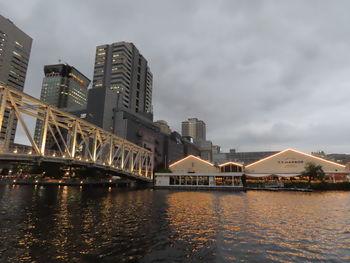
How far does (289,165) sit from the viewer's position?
Answer: 8331 centimetres

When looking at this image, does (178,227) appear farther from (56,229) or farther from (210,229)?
(56,229)

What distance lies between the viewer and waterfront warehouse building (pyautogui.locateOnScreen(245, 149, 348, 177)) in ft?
262

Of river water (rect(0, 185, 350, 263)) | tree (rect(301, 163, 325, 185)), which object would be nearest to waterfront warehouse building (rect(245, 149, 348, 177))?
tree (rect(301, 163, 325, 185))

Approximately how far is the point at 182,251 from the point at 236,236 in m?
5.41

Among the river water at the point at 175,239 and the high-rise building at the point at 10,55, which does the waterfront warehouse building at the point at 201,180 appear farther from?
the high-rise building at the point at 10,55

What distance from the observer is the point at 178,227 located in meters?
19.5

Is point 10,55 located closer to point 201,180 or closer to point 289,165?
point 201,180

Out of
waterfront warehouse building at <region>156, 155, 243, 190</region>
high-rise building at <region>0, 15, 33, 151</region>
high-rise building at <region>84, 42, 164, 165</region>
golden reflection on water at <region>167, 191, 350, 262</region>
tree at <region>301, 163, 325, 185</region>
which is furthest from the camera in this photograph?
high-rise building at <region>0, 15, 33, 151</region>

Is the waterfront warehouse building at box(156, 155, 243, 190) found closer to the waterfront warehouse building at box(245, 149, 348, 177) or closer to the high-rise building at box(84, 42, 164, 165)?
the waterfront warehouse building at box(245, 149, 348, 177)

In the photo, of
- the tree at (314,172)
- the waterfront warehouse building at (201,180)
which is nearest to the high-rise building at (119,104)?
the waterfront warehouse building at (201,180)

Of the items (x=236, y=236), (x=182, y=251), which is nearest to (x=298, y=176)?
(x=236, y=236)

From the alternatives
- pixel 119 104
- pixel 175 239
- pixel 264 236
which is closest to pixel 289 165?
pixel 264 236

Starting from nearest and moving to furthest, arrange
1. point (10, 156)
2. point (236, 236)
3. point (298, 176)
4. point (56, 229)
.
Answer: point (236, 236), point (56, 229), point (10, 156), point (298, 176)

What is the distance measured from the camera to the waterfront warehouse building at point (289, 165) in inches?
3140
